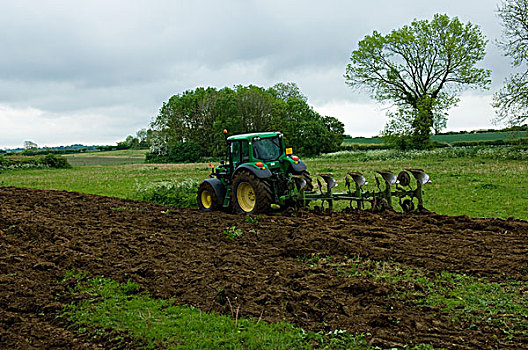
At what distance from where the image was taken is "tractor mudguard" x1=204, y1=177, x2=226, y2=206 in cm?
1235

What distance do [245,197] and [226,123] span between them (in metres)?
42.5

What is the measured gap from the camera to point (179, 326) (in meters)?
4.70

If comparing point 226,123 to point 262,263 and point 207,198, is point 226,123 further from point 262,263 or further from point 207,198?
point 262,263

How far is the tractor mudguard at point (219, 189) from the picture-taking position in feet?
40.5

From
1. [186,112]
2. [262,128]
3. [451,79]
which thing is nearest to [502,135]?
[451,79]

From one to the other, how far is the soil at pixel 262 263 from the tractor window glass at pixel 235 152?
5.75 feet

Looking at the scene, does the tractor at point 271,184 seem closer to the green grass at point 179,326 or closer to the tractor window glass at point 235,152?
the tractor window glass at point 235,152

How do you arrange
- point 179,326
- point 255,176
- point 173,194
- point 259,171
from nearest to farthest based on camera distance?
point 179,326
point 259,171
point 255,176
point 173,194

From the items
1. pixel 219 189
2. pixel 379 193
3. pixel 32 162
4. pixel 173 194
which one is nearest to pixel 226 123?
pixel 32 162

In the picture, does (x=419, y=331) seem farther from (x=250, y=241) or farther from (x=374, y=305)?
(x=250, y=241)

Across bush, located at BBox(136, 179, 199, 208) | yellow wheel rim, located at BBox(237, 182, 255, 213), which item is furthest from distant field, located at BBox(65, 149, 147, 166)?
yellow wheel rim, located at BBox(237, 182, 255, 213)

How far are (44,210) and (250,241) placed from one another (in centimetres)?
697

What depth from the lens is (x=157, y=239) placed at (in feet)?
28.0

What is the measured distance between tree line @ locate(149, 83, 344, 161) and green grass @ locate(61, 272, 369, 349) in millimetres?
47270
